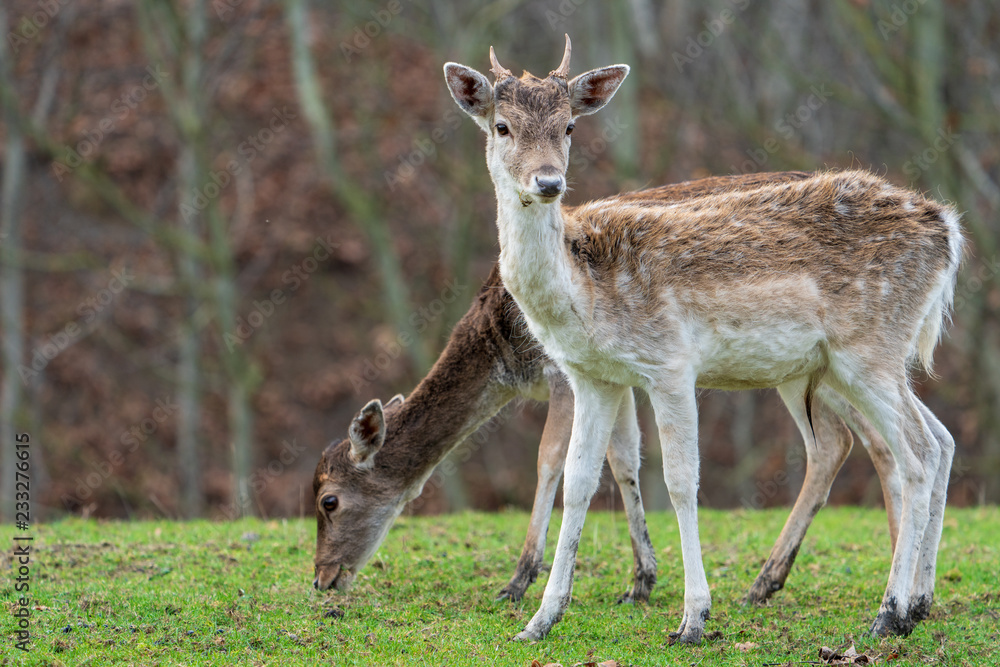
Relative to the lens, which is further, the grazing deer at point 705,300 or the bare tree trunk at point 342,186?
the bare tree trunk at point 342,186

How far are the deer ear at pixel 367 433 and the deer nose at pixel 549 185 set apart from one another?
2640 mm

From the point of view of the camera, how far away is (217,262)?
1570 cm

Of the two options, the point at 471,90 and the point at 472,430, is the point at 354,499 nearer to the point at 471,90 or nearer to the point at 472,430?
the point at 472,430

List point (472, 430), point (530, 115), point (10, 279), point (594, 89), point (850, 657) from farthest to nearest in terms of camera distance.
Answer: point (10, 279) → point (472, 430) → point (594, 89) → point (530, 115) → point (850, 657)

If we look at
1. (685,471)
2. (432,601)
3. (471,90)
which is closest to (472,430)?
(432,601)

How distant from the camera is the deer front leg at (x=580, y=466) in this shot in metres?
6.50

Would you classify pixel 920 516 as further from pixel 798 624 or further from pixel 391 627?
pixel 391 627

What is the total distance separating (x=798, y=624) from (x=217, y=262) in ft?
36.5

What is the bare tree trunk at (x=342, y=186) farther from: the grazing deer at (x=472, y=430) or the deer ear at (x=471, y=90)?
the deer ear at (x=471, y=90)

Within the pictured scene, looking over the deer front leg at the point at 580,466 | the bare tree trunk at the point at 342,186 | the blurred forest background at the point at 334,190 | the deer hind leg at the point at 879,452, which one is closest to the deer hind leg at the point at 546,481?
the deer front leg at the point at 580,466

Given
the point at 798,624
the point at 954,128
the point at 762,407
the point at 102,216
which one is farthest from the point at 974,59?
the point at 102,216

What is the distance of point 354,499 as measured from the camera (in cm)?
793

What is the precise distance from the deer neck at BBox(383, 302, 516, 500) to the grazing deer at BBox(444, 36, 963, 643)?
1.56 m

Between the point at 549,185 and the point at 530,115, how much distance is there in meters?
0.58
